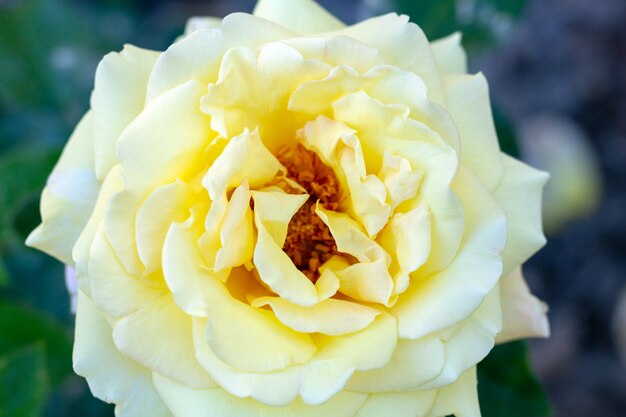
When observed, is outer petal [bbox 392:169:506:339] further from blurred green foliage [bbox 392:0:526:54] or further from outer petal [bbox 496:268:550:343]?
blurred green foliage [bbox 392:0:526:54]

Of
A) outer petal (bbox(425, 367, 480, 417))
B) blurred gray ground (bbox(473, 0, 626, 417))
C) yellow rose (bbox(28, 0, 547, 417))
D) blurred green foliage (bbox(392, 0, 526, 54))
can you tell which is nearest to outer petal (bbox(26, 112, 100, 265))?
yellow rose (bbox(28, 0, 547, 417))

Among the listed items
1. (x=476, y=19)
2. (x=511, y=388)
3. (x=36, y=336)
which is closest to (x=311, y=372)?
(x=511, y=388)

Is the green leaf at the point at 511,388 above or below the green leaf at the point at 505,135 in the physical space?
below

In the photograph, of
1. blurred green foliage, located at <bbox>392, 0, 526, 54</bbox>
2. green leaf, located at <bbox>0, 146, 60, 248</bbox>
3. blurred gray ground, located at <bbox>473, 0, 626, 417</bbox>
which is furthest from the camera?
blurred gray ground, located at <bbox>473, 0, 626, 417</bbox>

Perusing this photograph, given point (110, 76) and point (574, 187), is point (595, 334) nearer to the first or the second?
point (574, 187)

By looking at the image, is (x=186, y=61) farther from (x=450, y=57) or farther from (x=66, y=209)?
(x=450, y=57)

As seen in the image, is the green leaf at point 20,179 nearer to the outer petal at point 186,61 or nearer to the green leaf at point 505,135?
the outer petal at point 186,61

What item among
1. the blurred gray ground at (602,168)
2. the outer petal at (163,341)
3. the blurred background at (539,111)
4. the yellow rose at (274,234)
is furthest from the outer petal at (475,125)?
the blurred gray ground at (602,168)
